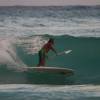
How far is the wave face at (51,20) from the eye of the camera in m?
15.7

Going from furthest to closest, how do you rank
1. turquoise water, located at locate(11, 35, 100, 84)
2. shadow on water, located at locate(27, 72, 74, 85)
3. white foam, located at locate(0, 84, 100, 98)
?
turquoise water, located at locate(11, 35, 100, 84)
shadow on water, located at locate(27, 72, 74, 85)
white foam, located at locate(0, 84, 100, 98)

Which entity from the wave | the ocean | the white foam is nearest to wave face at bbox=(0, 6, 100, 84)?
the ocean

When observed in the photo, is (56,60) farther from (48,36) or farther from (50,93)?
(50,93)

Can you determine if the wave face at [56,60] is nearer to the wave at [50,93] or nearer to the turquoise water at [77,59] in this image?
the turquoise water at [77,59]

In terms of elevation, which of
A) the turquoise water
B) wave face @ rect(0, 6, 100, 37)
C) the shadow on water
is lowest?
wave face @ rect(0, 6, 100, 37)

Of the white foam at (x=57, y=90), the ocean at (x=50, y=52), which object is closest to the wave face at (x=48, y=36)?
the ocean at (x=50, y=52)

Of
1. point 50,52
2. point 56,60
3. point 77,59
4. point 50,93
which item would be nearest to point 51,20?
point 77,59

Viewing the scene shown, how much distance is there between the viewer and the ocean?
7754 millimetres

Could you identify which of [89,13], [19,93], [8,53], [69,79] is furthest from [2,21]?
[19,93]

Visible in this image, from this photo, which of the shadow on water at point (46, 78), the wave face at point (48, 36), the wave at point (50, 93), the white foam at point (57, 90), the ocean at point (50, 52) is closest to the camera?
the wave at point (50, 93)

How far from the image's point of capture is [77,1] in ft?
68.5

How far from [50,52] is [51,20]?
22.1 feet

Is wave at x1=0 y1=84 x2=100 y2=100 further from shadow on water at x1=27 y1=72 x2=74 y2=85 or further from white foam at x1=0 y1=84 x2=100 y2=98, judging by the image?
shadow on water at x1=27 y1=72 x2=74 y2=85

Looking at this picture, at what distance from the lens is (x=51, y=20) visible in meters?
18.2
